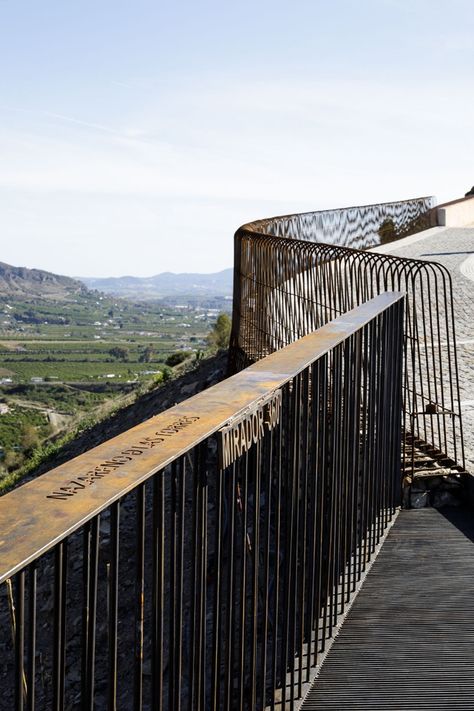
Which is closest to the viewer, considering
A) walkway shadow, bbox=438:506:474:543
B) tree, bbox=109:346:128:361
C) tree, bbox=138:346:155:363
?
walkway shadow, bbox=438:506:474:543

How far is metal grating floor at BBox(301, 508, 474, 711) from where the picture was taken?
11.3 feet

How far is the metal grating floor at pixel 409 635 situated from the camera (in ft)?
11.3

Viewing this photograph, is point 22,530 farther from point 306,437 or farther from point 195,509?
point 306,437

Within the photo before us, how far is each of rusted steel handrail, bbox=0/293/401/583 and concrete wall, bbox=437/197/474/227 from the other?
118 feet

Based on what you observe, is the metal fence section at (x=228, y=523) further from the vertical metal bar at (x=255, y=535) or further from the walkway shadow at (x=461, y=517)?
the walkway shadow at (x=461, y=517)

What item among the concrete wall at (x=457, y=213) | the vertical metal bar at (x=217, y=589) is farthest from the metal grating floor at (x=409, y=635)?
the concrete wall at (x=457, y=213)

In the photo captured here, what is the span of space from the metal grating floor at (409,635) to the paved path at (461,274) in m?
1.81

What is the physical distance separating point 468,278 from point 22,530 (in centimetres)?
1986

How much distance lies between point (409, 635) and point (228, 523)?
153 cm

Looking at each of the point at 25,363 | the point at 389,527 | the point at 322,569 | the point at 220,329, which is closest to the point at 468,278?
the point at 220,329

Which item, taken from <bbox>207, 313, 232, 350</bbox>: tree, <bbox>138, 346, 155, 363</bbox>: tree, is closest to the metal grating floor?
<bbox>207, 313, 232, 350</bbox>: tree

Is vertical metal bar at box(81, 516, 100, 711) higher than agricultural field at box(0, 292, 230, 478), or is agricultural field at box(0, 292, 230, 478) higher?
Result: vertical metal bar at box(81, 516, 100, 711)

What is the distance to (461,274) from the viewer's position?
21.3 metres

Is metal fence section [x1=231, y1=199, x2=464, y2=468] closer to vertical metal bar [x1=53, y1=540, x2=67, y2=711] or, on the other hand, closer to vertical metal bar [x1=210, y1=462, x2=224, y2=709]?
vertical metal bar [x1=210, y1=462, x2=224, y2=709]
